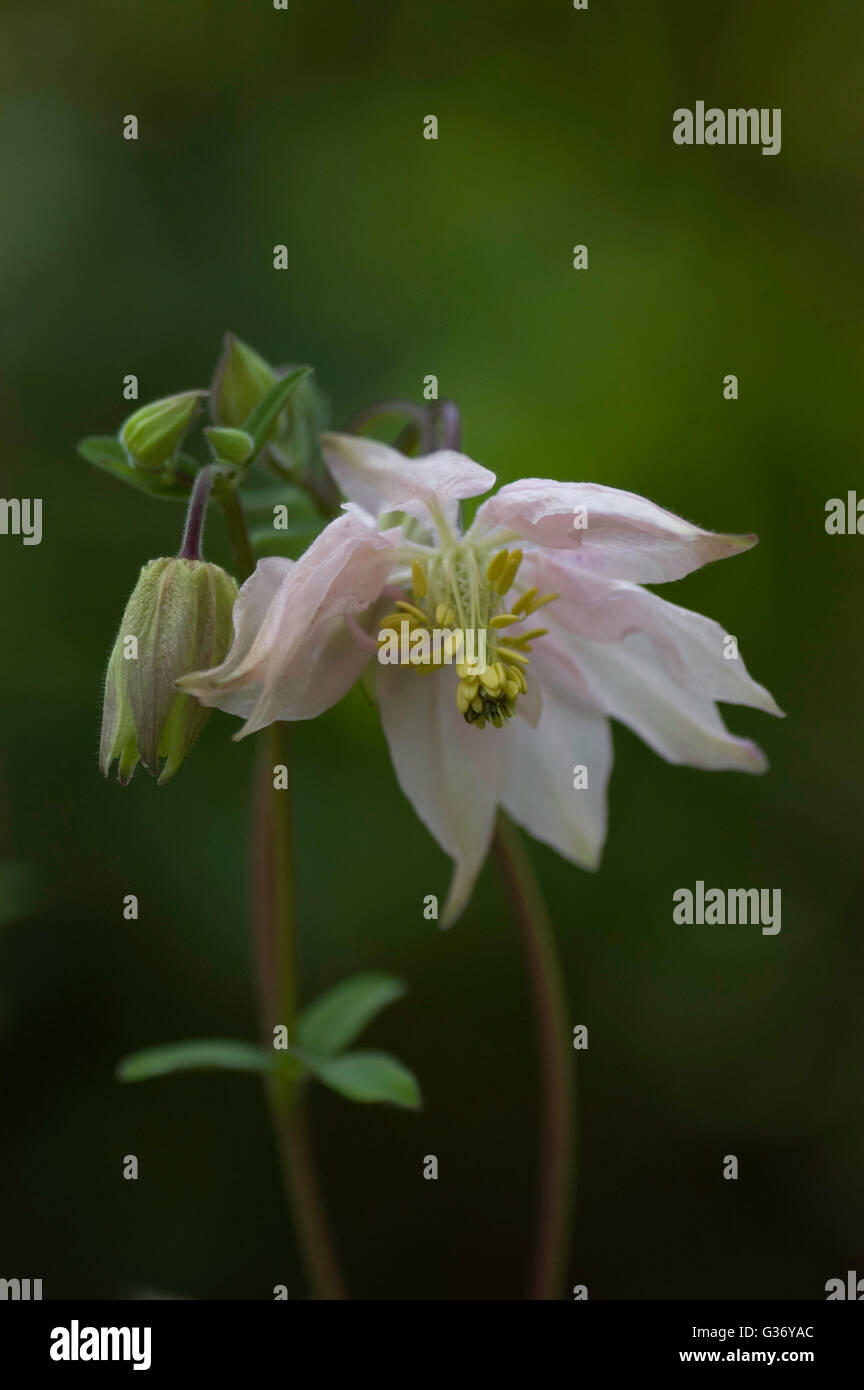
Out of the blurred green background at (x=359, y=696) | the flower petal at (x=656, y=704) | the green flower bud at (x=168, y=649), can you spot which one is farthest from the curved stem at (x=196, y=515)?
the blurred green background at (x=359, y=696)

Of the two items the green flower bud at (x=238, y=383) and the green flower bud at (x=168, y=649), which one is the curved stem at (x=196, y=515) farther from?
the green flower bud at (x=238, y=383)

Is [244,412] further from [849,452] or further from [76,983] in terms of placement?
[849,452]

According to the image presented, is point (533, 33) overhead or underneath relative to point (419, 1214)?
overhead

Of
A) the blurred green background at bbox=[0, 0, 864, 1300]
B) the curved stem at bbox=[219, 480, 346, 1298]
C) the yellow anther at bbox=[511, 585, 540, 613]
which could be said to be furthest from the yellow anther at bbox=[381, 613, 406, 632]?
the blurred green background at bbox=[0, 0, 864, 1300]

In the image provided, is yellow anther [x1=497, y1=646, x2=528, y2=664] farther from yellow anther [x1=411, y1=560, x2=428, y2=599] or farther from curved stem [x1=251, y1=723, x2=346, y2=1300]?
curved stem [x1=251, y1=723, x2=346, y2=1300]

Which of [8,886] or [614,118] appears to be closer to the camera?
[8,886]

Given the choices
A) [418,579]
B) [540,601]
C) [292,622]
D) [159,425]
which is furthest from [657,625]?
[159,425]

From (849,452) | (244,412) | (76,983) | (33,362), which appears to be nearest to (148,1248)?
(76,983)

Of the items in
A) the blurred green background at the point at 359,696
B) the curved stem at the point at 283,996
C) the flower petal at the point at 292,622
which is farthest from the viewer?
the blurred green background at the point at 359,696
